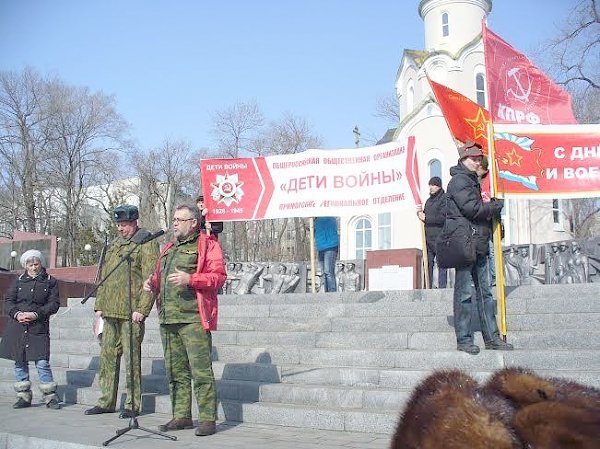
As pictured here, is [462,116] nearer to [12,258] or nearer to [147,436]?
[147,436]

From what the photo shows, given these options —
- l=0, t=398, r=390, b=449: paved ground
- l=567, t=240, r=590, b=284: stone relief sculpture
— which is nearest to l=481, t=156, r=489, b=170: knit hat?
l=0, t=398, r=390, b=449: paved ground

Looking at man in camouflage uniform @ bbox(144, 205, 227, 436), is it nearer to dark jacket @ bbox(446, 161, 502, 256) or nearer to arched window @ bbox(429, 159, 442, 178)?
dark jacket @ bbox(446, 161, 502, 256)

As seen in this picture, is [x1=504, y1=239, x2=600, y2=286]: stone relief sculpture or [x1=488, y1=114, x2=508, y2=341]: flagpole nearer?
[x1=488, y1=114, x2=508, y2=341]: flagpole

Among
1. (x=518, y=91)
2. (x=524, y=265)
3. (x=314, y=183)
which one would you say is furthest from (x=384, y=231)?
(x=518, y=91)

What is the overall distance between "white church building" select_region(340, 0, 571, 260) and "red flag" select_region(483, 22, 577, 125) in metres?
21.4

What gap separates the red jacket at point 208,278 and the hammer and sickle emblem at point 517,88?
3.93 meters

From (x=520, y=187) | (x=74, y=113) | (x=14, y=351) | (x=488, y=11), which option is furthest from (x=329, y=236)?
(x=74, y=113)

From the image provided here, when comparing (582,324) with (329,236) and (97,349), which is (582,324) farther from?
(97,349)

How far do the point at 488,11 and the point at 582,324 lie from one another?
3222 centimetres

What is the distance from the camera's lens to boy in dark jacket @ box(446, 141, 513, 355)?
652 cm

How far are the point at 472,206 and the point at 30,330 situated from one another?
5.27m

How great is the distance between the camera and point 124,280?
695 centimetres

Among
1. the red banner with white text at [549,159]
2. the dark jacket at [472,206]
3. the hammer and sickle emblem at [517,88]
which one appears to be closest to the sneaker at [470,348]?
the dark jacket at [472,206]

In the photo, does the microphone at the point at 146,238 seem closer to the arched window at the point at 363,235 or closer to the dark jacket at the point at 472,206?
the dark jacket at the point at 472,206
